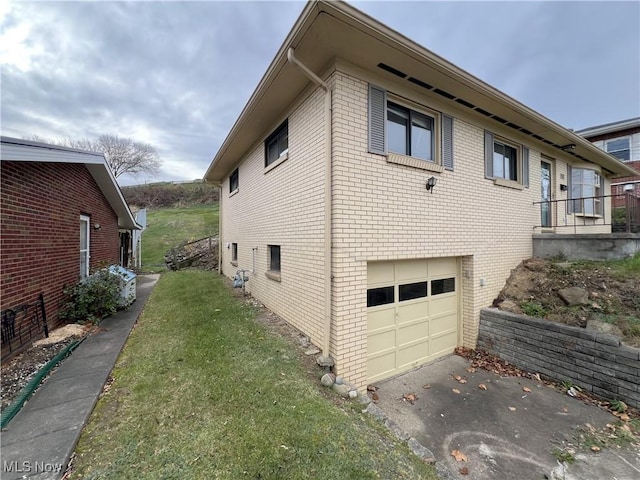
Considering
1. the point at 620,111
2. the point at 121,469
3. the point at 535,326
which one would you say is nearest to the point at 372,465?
the point at 121,469

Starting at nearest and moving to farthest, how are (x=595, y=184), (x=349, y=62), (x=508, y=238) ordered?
(x=349, y=62), (x=508, y=238), (x=595, y=184)

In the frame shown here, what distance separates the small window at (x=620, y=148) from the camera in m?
14.2

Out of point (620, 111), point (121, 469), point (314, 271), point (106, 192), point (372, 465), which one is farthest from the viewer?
point (620, 111)

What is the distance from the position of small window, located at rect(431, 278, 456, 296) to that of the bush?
706 centimetres

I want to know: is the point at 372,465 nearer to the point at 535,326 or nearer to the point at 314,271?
the point at 314,271

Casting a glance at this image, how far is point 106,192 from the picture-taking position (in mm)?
8734

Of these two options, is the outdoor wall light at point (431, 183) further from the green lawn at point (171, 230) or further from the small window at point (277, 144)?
the green lawn at point (171, 230)

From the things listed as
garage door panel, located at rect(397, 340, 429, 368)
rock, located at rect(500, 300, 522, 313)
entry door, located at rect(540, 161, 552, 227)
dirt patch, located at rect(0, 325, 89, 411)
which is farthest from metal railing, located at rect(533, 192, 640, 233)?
dirt patch, located at rect(0, 325, 89, 411)

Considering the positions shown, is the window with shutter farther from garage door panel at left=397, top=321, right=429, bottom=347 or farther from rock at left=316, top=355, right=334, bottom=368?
rock at left=316, top=355, right=334, bottom=368

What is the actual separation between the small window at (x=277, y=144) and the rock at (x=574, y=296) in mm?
6490

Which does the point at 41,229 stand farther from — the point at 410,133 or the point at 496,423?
the point at 496,423

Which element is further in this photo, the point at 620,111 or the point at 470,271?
the point at 620,111

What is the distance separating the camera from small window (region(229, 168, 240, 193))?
33.0 ft

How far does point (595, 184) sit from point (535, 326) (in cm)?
876
